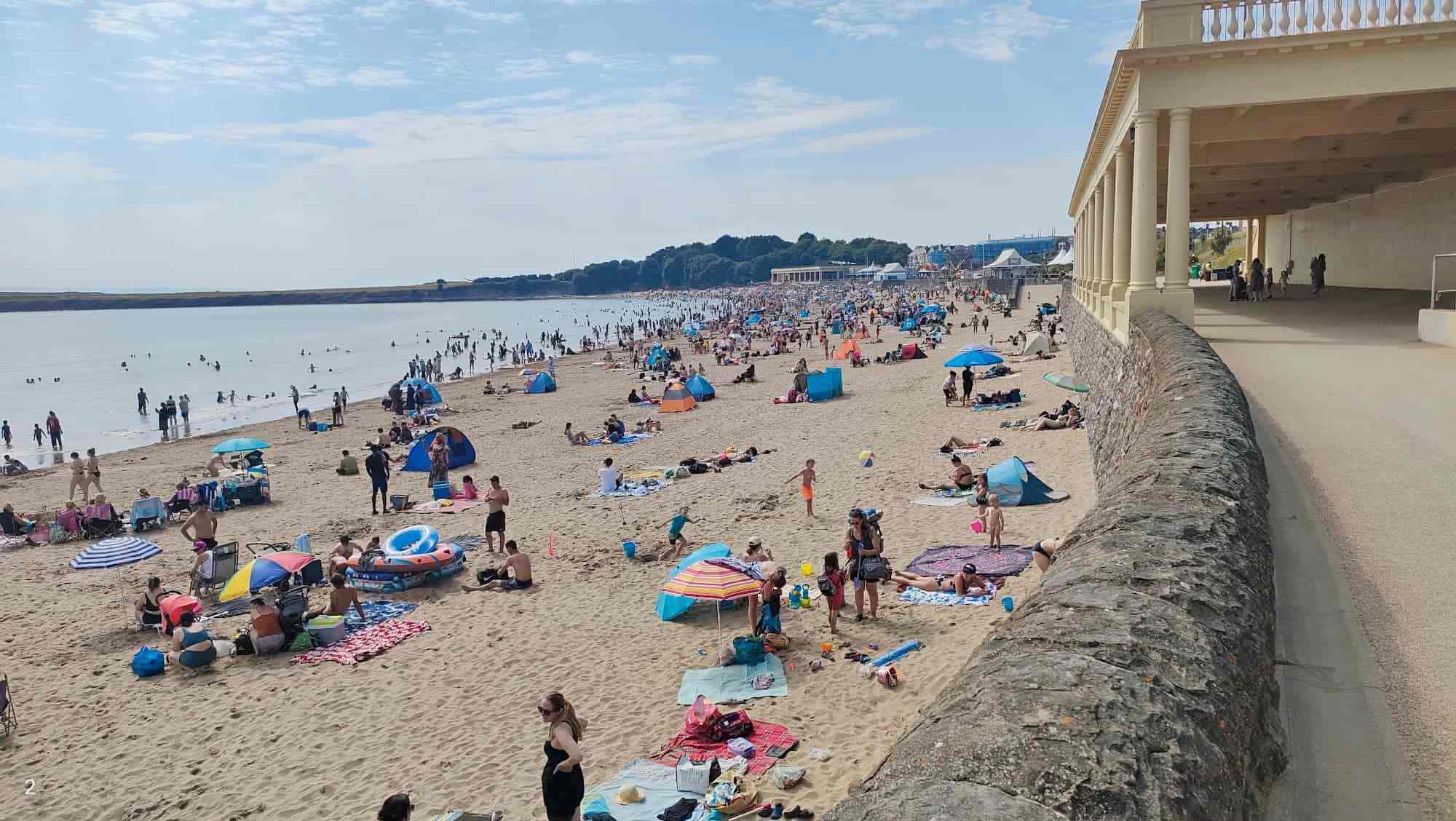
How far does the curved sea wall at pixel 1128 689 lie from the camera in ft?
6.81

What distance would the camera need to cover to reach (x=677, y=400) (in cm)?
2848

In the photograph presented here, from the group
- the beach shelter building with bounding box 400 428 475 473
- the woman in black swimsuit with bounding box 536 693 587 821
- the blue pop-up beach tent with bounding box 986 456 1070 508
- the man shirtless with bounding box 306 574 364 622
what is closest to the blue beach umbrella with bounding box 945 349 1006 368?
the blue pop-up beach tent with bounding box 986 456 1070 508

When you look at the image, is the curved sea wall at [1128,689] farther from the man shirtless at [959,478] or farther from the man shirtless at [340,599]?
the man shirtless at [959,478]

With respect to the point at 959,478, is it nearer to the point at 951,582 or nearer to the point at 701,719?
the point at 951,582

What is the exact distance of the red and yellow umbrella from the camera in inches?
378

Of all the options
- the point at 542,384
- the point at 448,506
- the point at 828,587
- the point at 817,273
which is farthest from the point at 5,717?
the point at 817,273

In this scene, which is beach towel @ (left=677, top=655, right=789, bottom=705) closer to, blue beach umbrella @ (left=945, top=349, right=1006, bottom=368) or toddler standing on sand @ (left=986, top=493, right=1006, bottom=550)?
toddler standing on sand @ (left=986, top=493, right=1006, bottom=550)

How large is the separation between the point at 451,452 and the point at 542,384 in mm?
16133

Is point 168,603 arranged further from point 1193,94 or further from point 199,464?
point 199,464

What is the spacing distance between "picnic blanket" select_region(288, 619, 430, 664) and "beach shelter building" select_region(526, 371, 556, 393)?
1068 inches

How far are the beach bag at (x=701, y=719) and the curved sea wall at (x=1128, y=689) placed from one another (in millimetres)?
4401

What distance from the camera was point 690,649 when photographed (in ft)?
32.4

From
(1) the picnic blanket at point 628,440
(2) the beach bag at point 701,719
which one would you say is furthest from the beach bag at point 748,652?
(1) the picnic blanket at point 628,440

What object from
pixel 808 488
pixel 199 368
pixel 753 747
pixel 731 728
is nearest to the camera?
pixel 753 747
